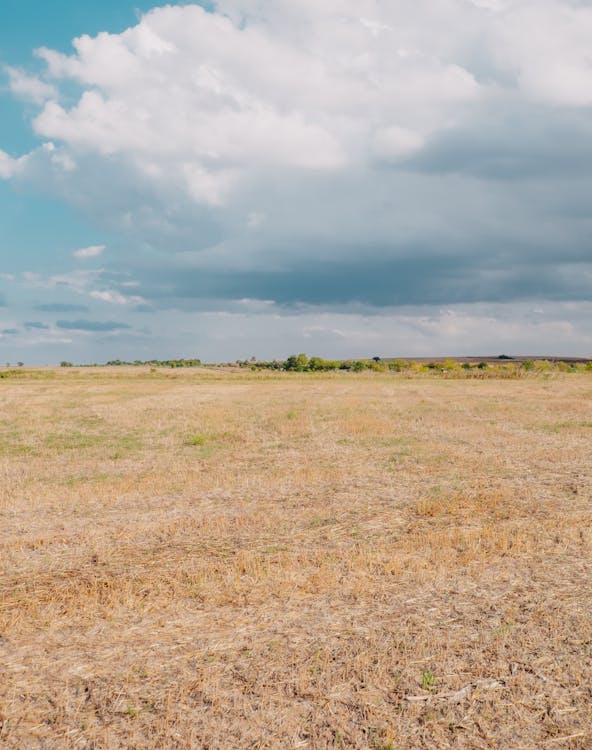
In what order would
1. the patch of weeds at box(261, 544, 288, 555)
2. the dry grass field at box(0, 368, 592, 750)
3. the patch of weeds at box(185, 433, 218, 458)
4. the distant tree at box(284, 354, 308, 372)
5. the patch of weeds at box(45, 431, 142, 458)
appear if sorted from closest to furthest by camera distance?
the dry grass field at box(0, 368, 592, 750), the patch of weeds at box(261, 544, 288, 555), the patch of weeds at box(185, 433, 218, 458), the patch of weeds at box(45, 431, 142, 458), the distant tree at box(284, 354, 308, 372)

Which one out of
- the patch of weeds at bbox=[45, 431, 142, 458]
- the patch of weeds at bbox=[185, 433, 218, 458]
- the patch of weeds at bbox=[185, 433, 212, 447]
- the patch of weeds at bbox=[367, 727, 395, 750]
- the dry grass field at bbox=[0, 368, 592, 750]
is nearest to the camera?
the patch of weeds at bbox=[367, 727, 395, 750]

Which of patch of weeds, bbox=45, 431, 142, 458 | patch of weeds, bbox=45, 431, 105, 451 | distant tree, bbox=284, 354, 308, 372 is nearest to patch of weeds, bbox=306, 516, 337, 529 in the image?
patch of weeds, bbox=45, 431, 142, 458

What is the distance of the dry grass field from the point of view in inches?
241

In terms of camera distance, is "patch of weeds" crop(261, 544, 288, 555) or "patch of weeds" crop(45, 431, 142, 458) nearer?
"patch of weeds" crop(261, 544, 288, 555)

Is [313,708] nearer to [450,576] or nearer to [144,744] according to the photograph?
[144,744]

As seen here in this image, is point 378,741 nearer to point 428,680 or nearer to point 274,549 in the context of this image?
point 428,680

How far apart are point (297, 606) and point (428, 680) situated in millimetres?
2530

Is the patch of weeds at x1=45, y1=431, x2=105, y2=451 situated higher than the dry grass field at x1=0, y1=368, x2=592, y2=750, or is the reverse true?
the patch of weeds at x1=45, y1=431, x2=105, y2=451

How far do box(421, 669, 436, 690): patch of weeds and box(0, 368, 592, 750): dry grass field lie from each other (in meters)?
0.03

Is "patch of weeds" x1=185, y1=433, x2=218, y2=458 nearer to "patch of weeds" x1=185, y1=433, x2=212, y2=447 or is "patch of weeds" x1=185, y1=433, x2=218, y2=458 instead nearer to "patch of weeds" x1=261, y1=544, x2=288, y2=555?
"patch of weeds" x1=185, y1=433, x2=212, y2=447

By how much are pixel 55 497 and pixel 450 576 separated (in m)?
11.1

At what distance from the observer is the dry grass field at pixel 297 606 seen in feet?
20.1

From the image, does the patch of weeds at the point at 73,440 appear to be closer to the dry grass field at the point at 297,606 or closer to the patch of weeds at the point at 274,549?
the dry grass field at the point at 297,606

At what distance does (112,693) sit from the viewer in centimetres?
657
